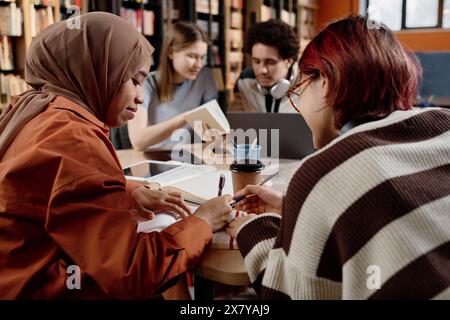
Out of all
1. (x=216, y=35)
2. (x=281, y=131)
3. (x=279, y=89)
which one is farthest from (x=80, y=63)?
(x=216, y=35)

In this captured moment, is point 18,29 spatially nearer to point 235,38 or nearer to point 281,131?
point 281,131

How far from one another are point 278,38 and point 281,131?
0.88 metres

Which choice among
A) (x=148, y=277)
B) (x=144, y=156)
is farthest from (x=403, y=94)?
(x=144, y=156)

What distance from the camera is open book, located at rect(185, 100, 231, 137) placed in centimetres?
207

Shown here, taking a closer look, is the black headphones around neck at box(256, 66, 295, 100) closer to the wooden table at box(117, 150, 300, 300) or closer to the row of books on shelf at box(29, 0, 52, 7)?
the wooden table at box(117, 150, 300, 300)

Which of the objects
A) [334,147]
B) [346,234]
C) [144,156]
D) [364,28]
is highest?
[364,28]

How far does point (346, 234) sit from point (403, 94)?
0.35m

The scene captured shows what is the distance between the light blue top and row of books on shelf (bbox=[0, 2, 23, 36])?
144 cm

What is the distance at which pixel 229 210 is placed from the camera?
1.18m

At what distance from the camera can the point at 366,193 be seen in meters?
0.80

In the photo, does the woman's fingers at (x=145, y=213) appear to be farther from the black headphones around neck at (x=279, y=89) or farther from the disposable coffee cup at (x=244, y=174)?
the black headphones around neck at (x=279, y=89)

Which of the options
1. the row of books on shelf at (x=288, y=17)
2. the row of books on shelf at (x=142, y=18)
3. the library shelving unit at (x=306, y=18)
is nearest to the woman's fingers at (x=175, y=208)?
the row of books on shelf at (x=142, y=18)

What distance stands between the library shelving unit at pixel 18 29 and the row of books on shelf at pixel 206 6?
1962 mm
